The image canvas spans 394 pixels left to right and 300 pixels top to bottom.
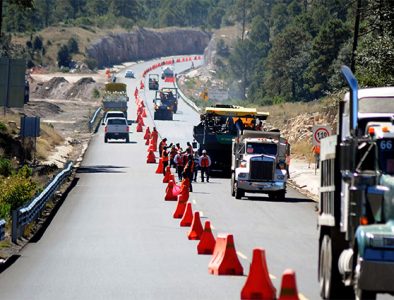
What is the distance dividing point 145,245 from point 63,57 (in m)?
151

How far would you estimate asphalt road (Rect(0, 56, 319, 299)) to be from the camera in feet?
68.6

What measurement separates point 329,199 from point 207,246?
297 inches

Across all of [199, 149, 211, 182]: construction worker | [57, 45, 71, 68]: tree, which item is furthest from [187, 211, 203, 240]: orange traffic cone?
[57, 45, 71, 68]: tree

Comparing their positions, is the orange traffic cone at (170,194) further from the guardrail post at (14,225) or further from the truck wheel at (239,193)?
the guardrail post at (14,225)

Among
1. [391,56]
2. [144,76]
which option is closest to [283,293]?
[391,56]

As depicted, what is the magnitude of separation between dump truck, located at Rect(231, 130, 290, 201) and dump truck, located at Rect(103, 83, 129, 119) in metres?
58.5

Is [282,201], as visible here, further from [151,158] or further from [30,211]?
[151,158]

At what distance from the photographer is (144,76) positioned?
166m

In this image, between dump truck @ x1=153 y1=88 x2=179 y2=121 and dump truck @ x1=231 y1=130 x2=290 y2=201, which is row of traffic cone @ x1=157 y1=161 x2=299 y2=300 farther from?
dump truck @ x1=153 y1=88 x2=179 y2=121

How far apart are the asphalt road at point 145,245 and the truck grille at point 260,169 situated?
95cm

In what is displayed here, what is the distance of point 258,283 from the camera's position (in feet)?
57.3

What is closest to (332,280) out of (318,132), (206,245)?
(206,245)

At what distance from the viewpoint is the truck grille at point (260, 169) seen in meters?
43.1

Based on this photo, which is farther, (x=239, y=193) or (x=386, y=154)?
(x=239, y=193)
